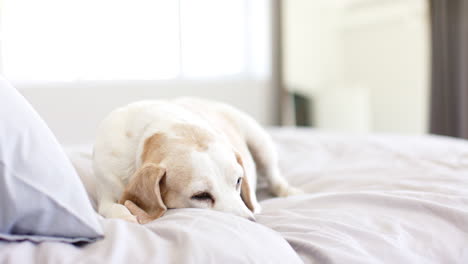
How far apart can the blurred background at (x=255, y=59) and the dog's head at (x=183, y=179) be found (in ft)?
8.86

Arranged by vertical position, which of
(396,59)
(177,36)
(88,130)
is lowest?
(88,130)

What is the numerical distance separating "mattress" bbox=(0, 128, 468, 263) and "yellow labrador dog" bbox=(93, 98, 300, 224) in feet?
0.24

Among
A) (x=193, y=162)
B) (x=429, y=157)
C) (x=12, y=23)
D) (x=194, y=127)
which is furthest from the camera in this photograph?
(x=12, y=23)

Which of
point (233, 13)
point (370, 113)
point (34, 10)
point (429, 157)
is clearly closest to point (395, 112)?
point (370, 113)

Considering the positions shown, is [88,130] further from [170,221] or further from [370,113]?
[170,221]

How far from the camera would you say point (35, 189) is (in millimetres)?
823

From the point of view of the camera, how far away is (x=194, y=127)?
1336 mm

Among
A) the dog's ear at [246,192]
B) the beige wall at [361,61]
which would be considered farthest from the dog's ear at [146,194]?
the beige wall at [361,61]

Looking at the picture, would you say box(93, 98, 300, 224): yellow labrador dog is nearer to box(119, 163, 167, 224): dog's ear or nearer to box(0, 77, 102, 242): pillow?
box(119, 163, 167, 224): dog's ear

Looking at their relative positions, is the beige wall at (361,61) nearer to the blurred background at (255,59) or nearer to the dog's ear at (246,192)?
the blurred background at (255,59)

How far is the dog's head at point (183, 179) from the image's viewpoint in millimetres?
1167

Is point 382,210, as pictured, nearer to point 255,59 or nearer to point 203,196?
point 203,196

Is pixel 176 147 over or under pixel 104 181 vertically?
over

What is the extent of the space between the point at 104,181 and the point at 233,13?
3592mm
